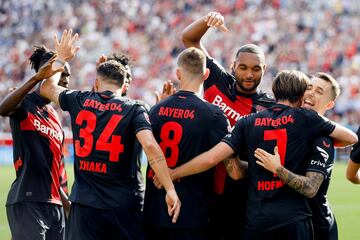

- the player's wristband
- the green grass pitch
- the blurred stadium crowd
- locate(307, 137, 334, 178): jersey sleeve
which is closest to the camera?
locate(307, 137, 334, 178): jersey sleeve

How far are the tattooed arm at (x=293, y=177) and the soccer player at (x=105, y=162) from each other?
3.31ft

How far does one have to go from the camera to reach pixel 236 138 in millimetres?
6977

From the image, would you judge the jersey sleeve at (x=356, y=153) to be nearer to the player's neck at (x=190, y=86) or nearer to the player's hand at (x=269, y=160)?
the player's hand at (x=269, y=160)

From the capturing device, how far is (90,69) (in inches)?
1157

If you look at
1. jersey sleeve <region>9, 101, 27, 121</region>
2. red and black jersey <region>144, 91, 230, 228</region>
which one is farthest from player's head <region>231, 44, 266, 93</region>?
jersey sleeve <region>9, 101, 27, 121</region>

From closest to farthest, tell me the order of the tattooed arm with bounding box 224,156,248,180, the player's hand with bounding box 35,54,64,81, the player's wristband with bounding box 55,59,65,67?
the tattooed arm with bounding box 224,156,248,180
the player's hand with bounding box 35,54,64,81
the player's wristband with bounding box 55,59,65,67

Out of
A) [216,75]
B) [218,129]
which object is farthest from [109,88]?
[216,75]

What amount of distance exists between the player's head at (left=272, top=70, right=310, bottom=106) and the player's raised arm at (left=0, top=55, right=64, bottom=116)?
6.90 ft

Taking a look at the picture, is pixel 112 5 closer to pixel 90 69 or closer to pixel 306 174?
pixel 90 69

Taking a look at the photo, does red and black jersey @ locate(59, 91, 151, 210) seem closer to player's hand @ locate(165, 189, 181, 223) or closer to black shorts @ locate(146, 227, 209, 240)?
black shorts @ locate(146, 227, 209, 240)

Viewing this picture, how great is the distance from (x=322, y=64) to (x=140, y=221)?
23.3 m

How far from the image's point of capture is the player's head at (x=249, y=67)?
7.83 metres

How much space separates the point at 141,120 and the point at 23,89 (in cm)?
131

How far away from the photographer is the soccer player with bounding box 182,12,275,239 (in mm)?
7754
